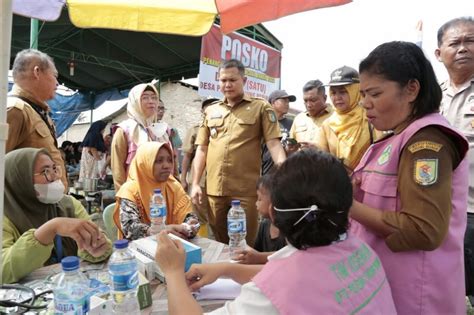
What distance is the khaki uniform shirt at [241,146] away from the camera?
297cm

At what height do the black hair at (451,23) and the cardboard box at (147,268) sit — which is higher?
the black hair at (451,23)

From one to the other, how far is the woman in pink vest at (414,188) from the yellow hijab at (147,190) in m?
1.43

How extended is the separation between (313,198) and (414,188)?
35 cm

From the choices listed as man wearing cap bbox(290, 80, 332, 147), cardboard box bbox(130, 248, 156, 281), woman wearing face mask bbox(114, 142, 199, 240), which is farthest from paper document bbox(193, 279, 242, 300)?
man wearing cap bbox(290, 80, 332, 147)

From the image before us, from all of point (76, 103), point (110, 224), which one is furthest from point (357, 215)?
point (76, 103)

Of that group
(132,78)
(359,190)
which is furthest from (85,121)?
(359,190)

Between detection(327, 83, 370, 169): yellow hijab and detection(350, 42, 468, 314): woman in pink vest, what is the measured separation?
1515 millimetres

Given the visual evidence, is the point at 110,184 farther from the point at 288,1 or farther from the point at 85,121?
the point at 85,121

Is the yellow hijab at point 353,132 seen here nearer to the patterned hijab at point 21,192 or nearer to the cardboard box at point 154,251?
the cardboard box at point 154,251

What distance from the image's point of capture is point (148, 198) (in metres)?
2.23

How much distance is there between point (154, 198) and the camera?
214 centimetres

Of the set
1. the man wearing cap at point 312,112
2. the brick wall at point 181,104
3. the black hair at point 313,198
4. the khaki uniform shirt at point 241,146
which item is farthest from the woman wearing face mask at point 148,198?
the brick wall at point 181,104

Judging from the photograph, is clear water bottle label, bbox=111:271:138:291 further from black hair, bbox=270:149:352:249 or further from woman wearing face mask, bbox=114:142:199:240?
woman wearing face mask, bbox=114:142:199:240

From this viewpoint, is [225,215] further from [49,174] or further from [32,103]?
[32,103]
